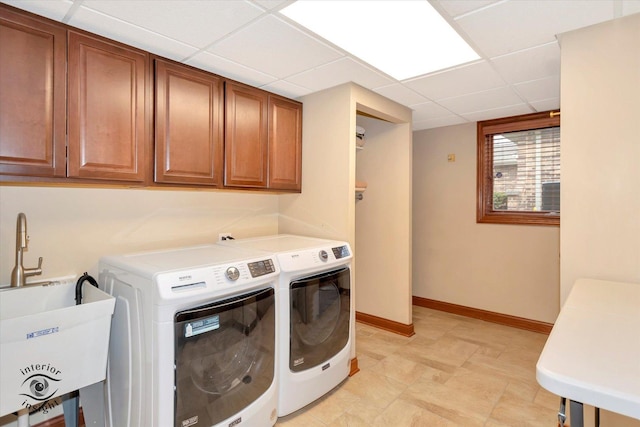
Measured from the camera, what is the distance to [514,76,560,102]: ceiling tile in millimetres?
2607

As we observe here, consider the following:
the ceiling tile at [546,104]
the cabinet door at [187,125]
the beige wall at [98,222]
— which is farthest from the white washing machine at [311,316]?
the ceiling tile at [546,104]

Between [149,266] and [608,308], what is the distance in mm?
2031

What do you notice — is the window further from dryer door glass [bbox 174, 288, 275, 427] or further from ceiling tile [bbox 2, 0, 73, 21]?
ceiling tile [bbox 2, 0, 73, 21]

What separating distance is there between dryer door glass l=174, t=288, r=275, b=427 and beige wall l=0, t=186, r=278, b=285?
104 cm

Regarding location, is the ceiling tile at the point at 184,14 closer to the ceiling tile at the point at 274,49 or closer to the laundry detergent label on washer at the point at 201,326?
the ceiling tile at the point at 274,49

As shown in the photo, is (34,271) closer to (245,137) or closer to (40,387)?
(40,387)

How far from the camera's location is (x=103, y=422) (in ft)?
6.22

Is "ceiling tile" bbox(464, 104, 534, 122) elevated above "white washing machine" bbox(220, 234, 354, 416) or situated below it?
above

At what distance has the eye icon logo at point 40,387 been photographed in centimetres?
139

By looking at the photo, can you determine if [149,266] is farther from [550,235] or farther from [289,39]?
[550,235]

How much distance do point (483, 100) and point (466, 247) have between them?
177 cm

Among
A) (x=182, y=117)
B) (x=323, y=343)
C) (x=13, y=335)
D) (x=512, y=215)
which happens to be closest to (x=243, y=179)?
(x=182, y=117)

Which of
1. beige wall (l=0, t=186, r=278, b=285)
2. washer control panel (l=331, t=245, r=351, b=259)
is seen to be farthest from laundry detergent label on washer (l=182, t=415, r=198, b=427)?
washer control panel (l=331, t=245, r=351, b=259)

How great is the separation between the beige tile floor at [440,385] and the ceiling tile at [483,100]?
2346 millimetres
